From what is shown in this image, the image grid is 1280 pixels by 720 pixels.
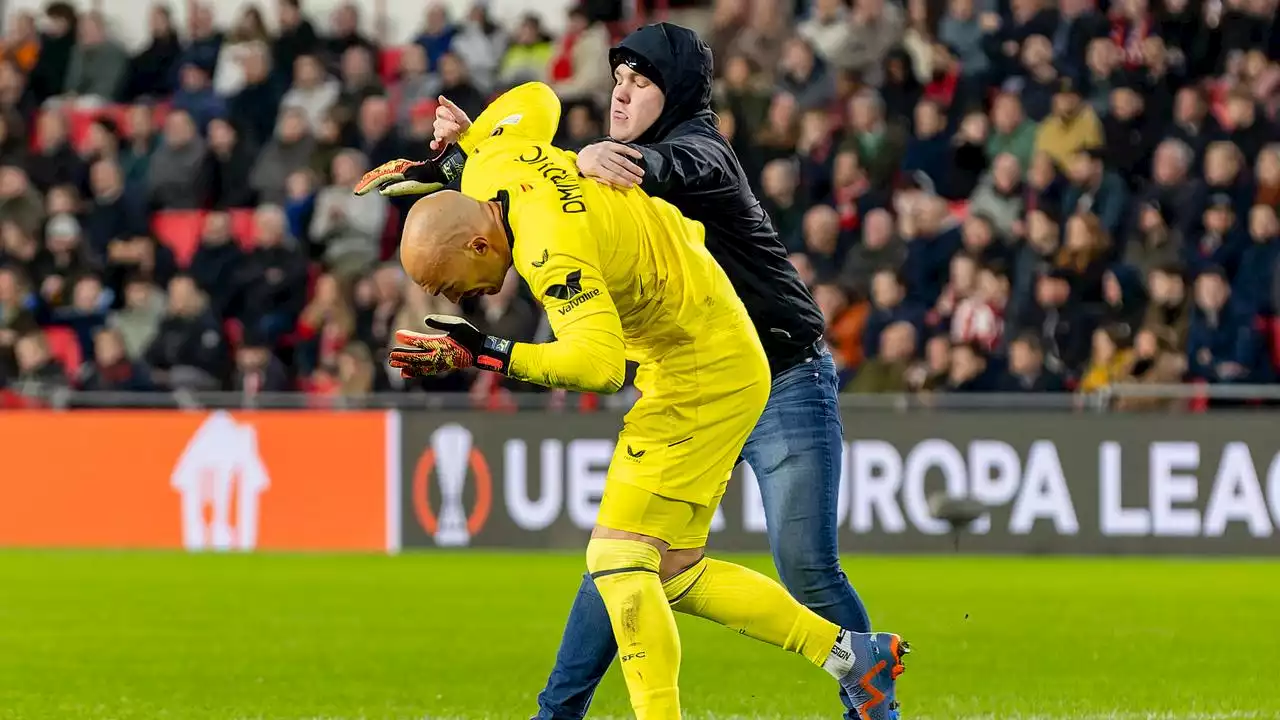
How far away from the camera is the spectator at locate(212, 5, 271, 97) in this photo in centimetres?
2123

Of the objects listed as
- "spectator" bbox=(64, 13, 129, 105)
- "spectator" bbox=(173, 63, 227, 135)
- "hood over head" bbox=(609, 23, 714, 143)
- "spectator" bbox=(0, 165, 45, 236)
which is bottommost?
"spectator" bbox=(0, 165, 45, 236)

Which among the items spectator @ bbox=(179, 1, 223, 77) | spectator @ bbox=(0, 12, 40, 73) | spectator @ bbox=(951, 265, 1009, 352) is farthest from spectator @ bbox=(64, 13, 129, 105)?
spectator @ bbox=(951, 265, 1009, 352)

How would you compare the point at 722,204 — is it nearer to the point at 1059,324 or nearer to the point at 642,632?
the point at 642,632

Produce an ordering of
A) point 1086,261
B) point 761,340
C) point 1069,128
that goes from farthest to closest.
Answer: point 1069,128, point 1086,261, point 761,340

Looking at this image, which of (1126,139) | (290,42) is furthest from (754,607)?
(290,42)

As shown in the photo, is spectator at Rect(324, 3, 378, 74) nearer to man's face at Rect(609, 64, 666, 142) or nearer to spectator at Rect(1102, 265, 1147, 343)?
spectator at Rect(1102, 265, 1147, 343)

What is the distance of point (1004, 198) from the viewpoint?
17141 millimetres

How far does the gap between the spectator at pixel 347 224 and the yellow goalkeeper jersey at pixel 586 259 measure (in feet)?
43.0

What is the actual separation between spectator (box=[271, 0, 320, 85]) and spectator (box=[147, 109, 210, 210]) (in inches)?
55.8

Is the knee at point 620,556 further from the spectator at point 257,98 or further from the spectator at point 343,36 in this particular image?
the spectator at point 343,36

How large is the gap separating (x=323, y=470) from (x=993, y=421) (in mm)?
5554

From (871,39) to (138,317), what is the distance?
7455 millimetres

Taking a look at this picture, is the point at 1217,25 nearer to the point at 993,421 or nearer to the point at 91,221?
the point at 993,421

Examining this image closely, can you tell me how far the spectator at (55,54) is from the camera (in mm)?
22219
